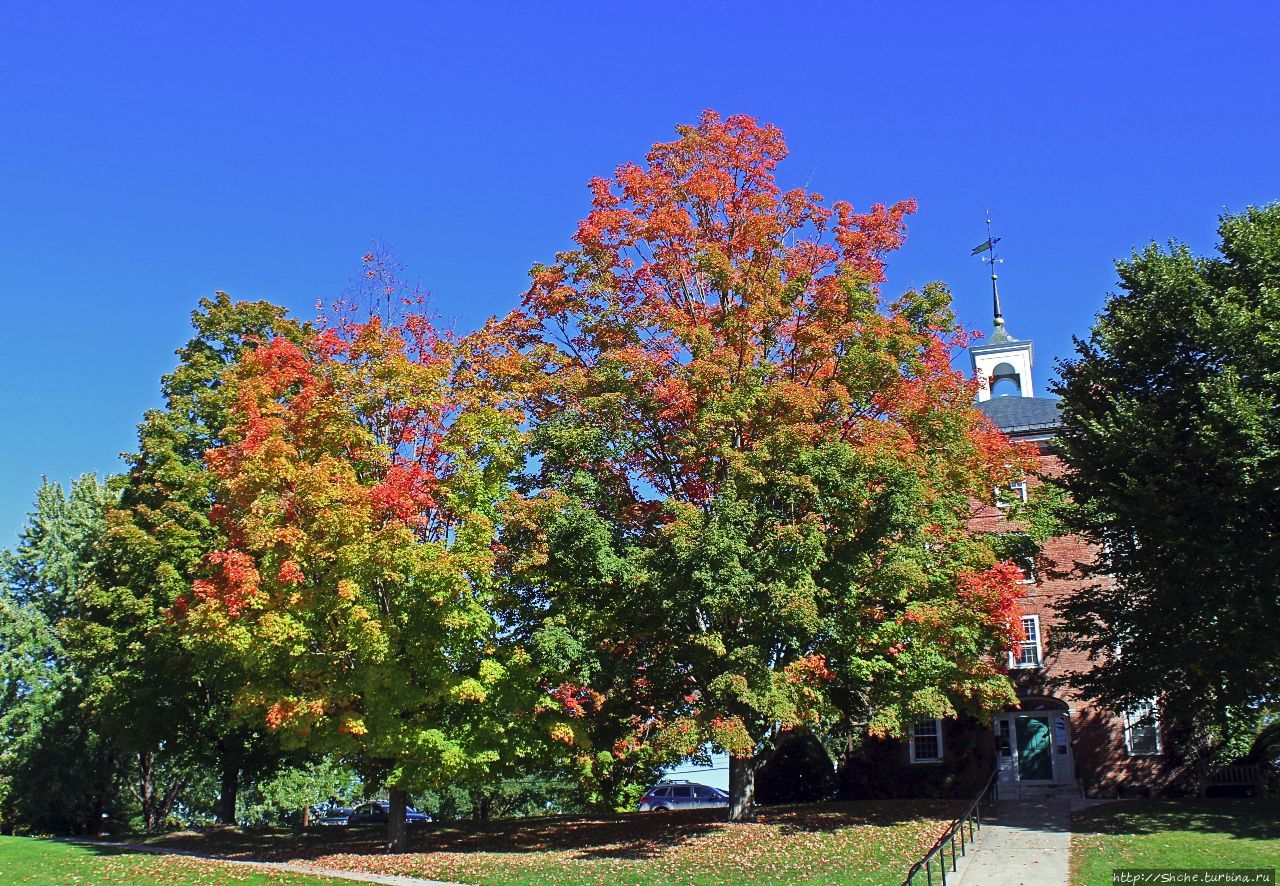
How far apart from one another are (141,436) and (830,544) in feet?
72.1

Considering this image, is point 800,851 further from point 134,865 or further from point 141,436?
point 141,436

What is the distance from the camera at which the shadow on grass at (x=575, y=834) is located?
20.5 metres

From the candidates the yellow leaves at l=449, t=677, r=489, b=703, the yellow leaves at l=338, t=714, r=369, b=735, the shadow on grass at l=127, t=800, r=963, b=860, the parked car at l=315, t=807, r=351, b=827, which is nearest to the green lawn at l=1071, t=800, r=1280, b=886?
the shadow on grass at l=127, t=800, r=963, b=860

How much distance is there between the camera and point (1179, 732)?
88.3ft

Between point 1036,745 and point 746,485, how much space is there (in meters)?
16.9

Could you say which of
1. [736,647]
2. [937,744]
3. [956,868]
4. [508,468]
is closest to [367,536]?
[508,468]

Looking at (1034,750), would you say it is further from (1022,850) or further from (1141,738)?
(1022,850)

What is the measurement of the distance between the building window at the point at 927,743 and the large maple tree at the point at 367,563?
1614 cm

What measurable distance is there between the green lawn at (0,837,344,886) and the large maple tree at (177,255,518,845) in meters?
2.52

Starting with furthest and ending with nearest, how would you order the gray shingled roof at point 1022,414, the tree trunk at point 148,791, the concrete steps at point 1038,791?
the tree trunk at point 148,791 < the gray shingled roof at point 1022,414 < the concrete steps at point 1038,791

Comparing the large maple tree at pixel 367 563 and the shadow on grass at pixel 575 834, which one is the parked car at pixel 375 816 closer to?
the shadow on grass at pixel 575 834

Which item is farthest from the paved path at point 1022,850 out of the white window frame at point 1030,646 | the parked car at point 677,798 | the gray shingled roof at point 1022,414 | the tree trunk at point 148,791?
the tree trunk at point 148,791

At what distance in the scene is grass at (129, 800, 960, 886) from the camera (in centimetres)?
1695

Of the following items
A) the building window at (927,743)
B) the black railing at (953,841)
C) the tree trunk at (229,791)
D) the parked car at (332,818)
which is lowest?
the parked car at (332,818)
